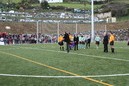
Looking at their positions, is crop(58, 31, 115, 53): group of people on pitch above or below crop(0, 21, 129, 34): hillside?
below

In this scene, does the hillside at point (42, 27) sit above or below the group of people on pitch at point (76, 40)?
above

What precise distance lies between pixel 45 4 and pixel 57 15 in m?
23.0

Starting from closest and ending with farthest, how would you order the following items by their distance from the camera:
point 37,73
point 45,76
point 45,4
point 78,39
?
point 45,76
point 37,73
point 78,39
point 45,4

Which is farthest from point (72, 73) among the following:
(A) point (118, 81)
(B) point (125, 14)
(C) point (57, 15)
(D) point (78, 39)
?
(B) point (125, 14)

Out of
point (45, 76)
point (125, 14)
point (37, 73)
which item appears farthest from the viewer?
point (125, 14)

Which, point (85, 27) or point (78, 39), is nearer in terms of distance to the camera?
point (78, 39)

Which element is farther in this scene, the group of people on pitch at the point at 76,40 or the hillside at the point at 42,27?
the hillside at the point at 42,27

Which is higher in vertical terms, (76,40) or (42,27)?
(42,27)

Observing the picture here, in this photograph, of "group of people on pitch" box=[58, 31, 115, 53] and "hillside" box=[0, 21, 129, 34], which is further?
"hillside" box=[0, 21, 129, 34]

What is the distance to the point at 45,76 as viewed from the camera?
45.4ft

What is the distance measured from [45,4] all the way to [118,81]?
102m

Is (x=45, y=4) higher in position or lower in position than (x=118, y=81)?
higher

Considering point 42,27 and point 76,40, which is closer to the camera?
point 76,40

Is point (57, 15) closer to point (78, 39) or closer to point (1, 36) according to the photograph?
point (1, 36)
